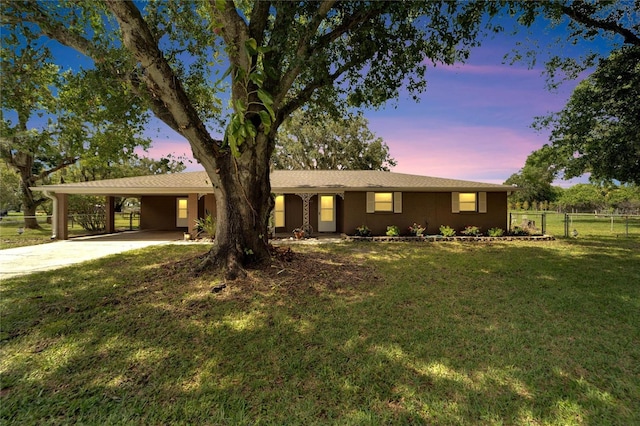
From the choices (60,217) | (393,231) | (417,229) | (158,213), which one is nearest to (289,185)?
(393,231)

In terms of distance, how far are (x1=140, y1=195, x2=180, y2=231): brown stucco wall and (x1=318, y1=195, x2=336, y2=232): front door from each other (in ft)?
29.8

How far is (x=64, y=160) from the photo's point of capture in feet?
66.5

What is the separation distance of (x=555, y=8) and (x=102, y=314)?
9716 millimetres

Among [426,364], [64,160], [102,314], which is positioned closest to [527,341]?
[426,364]

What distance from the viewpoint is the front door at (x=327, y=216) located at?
1476 centimetres

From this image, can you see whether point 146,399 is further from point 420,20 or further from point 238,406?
point 420,20

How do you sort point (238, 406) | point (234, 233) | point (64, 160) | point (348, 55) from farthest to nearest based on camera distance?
point (64, 160) → point (348, 55) → point (234, 233) → point (238, 406)

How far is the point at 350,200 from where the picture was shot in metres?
13.2

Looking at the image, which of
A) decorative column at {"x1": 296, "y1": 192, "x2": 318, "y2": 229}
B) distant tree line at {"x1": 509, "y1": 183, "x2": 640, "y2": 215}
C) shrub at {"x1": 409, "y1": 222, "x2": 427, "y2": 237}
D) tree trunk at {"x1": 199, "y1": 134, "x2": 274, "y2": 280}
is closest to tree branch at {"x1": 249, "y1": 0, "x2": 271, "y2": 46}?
tree trunk at {"x1": 199, "y1": 134, "x2": 274, "y2": 280}

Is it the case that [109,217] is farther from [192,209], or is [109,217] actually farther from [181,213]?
[192,209]

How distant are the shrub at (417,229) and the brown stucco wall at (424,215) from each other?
252mm

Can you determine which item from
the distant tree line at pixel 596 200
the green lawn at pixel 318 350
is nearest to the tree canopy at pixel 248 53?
the green lawn at pixel 318 350

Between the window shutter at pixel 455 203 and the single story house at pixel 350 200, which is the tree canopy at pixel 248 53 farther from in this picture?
the window shutter at pixel 455 203

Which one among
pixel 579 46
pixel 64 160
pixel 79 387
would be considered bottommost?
pixel 79 387
